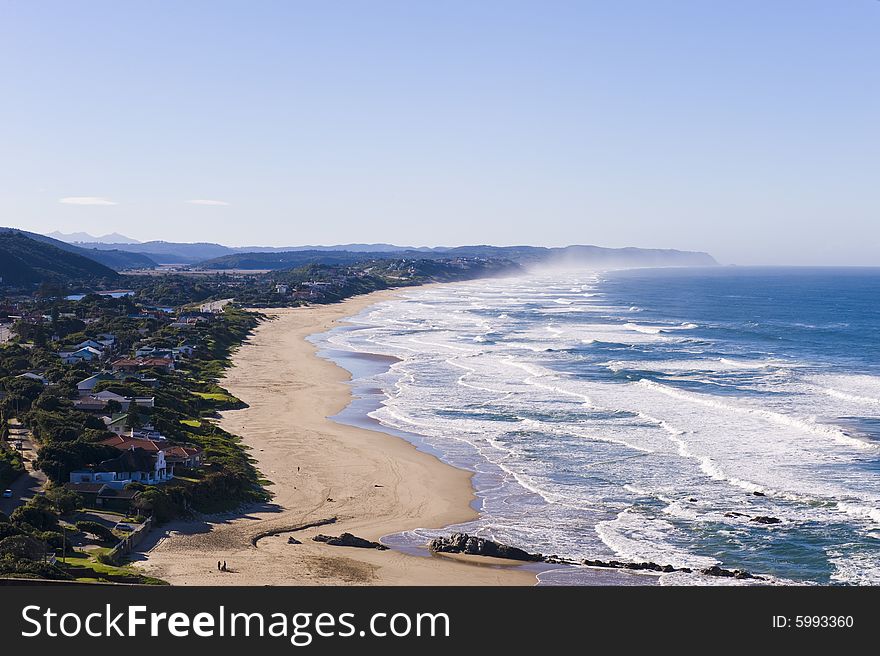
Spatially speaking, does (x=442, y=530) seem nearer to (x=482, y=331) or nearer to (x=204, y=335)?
(x=204, y=335)

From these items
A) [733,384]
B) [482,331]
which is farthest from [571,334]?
[733,384]

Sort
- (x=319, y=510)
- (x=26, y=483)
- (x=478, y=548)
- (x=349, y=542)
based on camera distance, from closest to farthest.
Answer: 1. (x=478, y=548)
2. (x=349, y=542)
3. (x=26, y=483)
4. (x=319, y=510)

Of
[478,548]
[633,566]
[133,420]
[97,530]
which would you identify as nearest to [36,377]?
[133,420]

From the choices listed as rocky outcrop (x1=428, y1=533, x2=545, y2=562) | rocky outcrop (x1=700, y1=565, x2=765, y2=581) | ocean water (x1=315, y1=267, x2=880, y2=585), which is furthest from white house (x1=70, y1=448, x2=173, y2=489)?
rocky outcrop (x1=700, y1=565, x2=765, y2=581)

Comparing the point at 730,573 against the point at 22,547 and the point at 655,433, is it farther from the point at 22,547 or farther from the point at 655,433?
the point at 22,547

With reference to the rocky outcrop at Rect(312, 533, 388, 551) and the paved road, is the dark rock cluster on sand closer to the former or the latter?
the rocky outcrop at Rect(312, 533, 388, 551)
